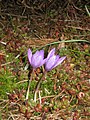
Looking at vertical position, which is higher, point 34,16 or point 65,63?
point 34,16

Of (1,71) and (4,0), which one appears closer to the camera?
(1,71)

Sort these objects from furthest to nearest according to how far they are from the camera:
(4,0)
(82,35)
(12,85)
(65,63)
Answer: (4,0) → (82,35) → (65,63) → (12,85)

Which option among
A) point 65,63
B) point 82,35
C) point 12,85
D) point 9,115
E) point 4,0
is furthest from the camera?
point 4,0

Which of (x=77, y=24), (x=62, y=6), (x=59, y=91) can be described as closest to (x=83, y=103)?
(x=59, y=91)

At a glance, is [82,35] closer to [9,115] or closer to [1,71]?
[1,71]

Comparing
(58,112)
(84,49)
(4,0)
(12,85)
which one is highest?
(4,0)

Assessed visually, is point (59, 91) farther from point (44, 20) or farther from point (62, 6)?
point (62, 6)

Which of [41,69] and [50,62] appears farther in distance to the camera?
[41,69]

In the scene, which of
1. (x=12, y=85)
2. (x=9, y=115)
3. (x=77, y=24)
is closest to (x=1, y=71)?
(x=12, y=85)
